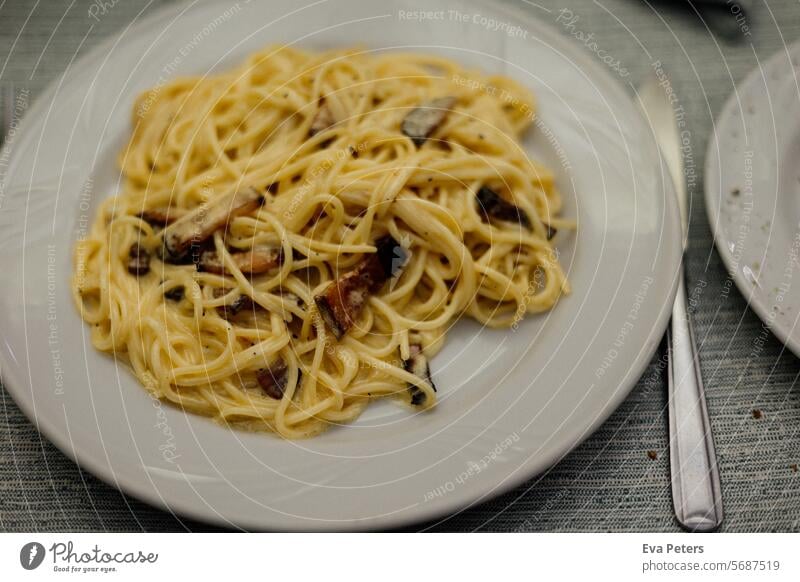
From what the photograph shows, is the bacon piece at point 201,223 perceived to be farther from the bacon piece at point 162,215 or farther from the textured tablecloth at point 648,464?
the textured tablecloth at point 648,464

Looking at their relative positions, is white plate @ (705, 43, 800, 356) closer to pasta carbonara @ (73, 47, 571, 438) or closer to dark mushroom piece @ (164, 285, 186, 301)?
pasta carbonara @ (73, 47, 571, 438)

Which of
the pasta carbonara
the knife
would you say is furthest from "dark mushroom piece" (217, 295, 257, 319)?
the knife

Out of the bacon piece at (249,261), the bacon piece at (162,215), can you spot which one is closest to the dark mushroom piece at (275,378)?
the bacon piece at (249,261)

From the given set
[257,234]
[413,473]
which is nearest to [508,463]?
[413,473]

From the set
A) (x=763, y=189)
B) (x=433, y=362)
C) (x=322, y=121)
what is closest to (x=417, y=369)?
(x=433, y=362)

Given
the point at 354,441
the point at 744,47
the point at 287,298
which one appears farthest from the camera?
the point at 744,47

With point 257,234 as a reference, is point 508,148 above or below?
above
